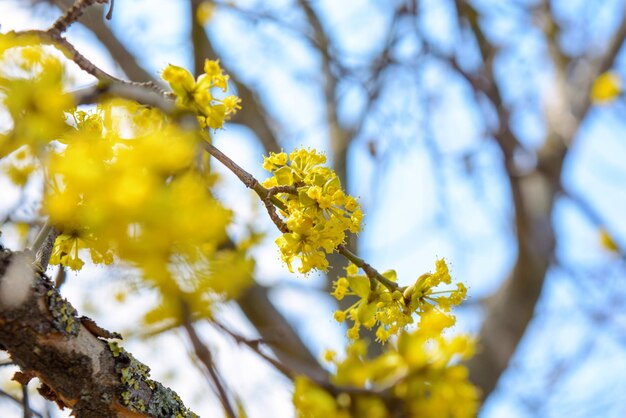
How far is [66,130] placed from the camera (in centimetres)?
114

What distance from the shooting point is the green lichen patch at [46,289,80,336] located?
973mm

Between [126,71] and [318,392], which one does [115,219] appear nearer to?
[318,392]

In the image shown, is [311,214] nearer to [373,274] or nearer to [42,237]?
[373,274]

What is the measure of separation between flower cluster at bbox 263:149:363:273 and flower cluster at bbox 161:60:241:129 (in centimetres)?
18

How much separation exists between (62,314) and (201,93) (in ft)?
1.78

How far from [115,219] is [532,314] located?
3561 millimetres

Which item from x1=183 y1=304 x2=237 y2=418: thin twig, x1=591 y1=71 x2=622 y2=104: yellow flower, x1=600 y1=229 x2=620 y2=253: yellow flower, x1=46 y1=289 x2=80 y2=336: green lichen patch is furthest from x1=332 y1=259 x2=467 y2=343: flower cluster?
x1=591 y1=71 x2=622 y2=104: yellow flower

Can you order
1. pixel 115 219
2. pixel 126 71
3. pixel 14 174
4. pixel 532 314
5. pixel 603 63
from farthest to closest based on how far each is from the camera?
pixel 603 63, pixel 532 314, pixel 126 71, pixel 14 174, pixel 115 219

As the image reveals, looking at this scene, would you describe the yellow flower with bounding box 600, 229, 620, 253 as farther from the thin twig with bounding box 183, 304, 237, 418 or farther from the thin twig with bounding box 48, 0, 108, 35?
the thin twig with bounding box 183, 304, 237, 418

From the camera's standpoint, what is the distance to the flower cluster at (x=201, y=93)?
51.7 inches

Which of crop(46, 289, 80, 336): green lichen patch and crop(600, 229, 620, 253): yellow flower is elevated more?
crop(600, 229, 620, 253): yellow flower

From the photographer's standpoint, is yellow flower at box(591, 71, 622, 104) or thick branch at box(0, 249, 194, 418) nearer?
thick branch at box(0, 249, 194, 418)

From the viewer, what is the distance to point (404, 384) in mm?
927

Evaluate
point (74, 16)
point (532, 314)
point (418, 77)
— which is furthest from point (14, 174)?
point (532, 314)
